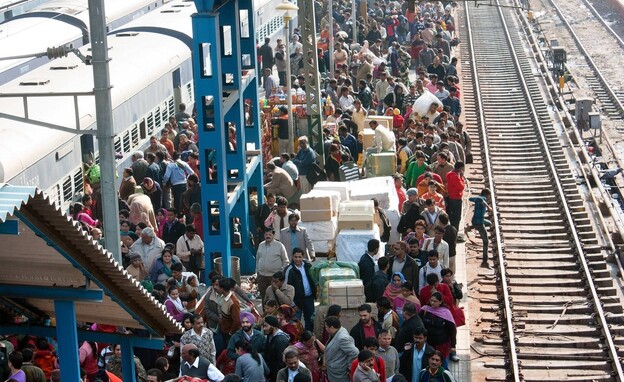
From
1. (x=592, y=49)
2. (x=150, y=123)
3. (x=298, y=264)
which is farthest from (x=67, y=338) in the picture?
(x=592, y=49)

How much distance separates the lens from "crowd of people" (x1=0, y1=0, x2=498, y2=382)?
1219 cm

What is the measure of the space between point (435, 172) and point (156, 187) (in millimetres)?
4096

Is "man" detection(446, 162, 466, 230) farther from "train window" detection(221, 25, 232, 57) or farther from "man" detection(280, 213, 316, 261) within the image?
"train window" detection(221, 25, 232, 57)

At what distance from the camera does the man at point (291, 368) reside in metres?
11.7

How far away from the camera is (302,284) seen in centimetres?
1515

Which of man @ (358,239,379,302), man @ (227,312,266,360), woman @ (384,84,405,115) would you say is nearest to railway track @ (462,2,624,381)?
man @ (358,239,379,302)

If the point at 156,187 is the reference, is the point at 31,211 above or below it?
above

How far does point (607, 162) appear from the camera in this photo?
28953 mm

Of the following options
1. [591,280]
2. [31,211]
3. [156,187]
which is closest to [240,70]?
[156,187]

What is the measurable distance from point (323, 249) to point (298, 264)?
2.70 metres

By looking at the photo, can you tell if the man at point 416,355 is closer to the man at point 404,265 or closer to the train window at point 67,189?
the man at point 404,265

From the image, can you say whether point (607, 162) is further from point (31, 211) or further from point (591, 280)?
point (31, 211)

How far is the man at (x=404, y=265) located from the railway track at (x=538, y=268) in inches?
68.1

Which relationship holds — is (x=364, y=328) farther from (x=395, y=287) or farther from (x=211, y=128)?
(x=211, y=128)
